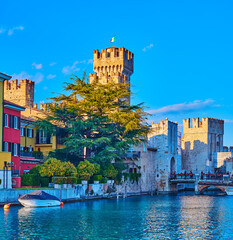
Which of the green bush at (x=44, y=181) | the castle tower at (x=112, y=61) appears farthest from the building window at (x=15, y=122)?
the castle tower at (x=112, y=61)

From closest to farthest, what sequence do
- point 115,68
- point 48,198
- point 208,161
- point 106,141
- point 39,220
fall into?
point 39,220
point 48,198
point 106,141
point 115,68
point 208,161

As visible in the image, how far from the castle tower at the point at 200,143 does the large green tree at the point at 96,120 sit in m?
35.6

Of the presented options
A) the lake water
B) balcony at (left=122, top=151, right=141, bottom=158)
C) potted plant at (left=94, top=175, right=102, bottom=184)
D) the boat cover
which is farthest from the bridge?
the boat cover

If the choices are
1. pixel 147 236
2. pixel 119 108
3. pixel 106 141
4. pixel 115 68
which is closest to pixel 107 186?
pixel 106 141

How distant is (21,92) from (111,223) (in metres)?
51.1

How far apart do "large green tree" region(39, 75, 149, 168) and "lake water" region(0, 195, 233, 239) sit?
510 inches

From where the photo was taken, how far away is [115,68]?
7356cm

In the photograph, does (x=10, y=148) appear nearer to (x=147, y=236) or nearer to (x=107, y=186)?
(x=107, y=186)

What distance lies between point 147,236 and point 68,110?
1043 inches

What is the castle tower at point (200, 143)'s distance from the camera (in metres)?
81.9

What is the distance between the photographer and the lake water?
2217cm

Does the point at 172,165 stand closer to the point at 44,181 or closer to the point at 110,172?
the point at 110,172

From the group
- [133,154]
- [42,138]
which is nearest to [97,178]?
[42,138]

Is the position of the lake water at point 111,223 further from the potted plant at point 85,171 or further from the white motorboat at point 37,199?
the potted plant at point 85,171
